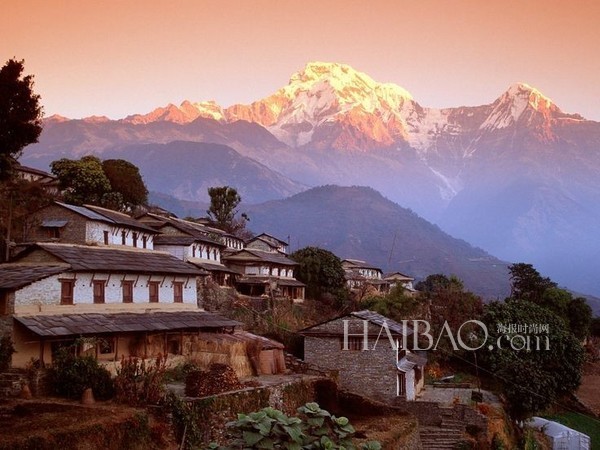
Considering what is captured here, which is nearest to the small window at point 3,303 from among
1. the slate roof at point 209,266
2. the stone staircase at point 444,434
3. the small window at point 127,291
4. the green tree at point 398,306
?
the small window at point 127,291

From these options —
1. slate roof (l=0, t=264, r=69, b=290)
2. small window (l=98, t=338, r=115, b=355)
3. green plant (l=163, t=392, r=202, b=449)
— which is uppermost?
slate roof (l=0, t=264, r=69, b=290)

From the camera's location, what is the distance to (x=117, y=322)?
30.1 metres

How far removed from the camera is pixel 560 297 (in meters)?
65.9

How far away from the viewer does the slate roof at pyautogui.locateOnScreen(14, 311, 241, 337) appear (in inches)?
1029

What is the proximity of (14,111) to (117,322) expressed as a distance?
9.62 m

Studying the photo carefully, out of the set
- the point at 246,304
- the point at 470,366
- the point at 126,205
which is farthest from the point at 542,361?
the point at 126,205

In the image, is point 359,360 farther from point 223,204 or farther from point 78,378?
point 223,204

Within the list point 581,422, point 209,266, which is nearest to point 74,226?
point 209,266

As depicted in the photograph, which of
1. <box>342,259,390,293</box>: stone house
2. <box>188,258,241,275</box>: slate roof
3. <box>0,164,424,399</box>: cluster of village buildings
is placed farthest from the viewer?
<box>342,259,390,293</box>: stone house

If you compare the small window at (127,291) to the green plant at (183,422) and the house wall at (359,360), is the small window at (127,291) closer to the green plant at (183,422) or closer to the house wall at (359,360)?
the house wall at (359,360)

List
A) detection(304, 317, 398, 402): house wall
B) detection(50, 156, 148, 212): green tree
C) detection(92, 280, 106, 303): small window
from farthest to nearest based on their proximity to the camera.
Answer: detection(50, 156, 148, 212): green tree, detection(304, 317, 398, 402): house wall, detection(92, 280, 106, 303): small window

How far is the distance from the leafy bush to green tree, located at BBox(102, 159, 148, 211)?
116 feet

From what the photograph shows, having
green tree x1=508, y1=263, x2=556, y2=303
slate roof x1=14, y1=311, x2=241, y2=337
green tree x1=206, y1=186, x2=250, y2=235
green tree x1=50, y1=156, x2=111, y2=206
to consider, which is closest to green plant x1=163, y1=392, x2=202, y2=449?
slate roof x1=14, y1=311, x2=241, y2=337

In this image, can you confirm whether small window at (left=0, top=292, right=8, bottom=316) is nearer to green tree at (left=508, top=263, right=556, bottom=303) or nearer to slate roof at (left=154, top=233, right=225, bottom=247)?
slate roof at (left=154, top=233, right=225, bottom=247)
